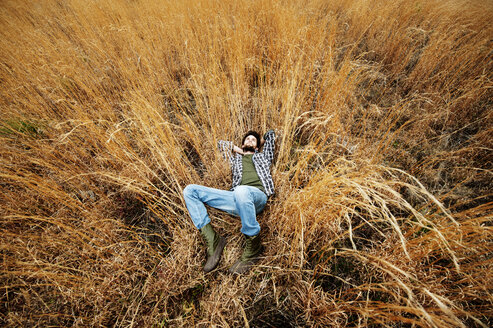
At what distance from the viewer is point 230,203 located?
1.62m

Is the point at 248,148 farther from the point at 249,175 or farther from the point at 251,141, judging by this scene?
the point at 249,175

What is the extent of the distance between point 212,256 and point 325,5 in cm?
596

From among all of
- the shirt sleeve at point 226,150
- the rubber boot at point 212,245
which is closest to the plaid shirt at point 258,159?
the shirt sleeve at point 226,150

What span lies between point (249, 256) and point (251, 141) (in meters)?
1.21

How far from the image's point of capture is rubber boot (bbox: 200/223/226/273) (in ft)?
4.38

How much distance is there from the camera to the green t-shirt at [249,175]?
5.66 feet

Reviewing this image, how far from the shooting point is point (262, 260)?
1325mm

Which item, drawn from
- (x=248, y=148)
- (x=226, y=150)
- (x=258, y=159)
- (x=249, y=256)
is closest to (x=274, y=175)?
(x=258, y=159)

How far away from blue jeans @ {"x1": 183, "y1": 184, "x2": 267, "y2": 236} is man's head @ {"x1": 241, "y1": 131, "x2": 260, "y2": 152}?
0.59 meters

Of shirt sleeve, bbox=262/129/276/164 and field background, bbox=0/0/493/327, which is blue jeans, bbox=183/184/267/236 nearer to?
field background, bbox=0/0/493/327

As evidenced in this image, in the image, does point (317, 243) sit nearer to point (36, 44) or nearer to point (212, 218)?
point (212, 218)

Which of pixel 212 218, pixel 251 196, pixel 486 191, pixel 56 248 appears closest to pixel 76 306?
pixel 56 248

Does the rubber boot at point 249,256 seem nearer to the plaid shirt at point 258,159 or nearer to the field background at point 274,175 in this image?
the field background at point 274,175

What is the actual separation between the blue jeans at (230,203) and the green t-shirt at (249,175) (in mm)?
120
